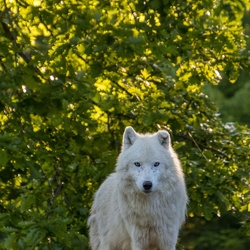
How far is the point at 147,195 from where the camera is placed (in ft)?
38.7

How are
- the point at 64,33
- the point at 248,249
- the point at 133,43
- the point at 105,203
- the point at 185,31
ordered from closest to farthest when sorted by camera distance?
the point at 105,203
the point at 133,43
the point at 64,33
the point at 185,31
the point at 248,249

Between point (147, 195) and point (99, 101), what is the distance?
3915mm

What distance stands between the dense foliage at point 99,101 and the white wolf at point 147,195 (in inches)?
46.6

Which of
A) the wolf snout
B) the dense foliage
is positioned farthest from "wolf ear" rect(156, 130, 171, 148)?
the dense foliage

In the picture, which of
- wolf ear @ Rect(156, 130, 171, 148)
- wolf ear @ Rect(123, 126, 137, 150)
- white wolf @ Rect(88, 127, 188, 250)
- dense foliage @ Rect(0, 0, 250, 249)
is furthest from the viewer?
dense foliage @ Rect(0, 0, 250, 249)

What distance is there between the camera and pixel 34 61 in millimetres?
14766

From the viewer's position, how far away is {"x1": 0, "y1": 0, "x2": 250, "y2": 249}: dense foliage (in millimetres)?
14453

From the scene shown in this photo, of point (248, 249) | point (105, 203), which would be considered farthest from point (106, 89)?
point (248, 249)

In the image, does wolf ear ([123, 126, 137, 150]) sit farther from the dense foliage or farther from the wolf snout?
the dense foliage

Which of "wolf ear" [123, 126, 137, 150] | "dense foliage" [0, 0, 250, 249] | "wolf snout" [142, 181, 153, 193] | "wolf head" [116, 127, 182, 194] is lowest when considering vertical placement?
"wolf snout" [142, 181, 153, 193]

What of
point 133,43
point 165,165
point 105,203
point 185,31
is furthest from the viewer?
point 185,31

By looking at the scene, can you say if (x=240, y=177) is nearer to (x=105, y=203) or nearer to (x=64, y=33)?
(x=64, y=33)

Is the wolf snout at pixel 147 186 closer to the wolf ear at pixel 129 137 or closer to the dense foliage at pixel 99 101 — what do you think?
the wolf ear at pixel 129 137

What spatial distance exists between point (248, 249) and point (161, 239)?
1681cm
